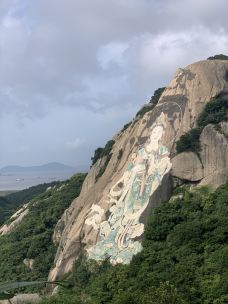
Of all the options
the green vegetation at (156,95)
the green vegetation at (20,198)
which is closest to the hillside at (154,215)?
the green vegetation at (156,95)

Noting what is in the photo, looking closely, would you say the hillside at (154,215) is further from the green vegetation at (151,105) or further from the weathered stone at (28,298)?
the weathered stone at (28,298)

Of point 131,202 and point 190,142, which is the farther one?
point 190,142

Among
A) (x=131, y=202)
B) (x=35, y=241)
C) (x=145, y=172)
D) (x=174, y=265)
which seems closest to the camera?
(x=174, y=265)

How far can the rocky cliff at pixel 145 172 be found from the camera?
26597mm

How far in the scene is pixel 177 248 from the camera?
75.8ft

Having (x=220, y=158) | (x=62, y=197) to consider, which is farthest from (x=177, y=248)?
(x=62, y=197)

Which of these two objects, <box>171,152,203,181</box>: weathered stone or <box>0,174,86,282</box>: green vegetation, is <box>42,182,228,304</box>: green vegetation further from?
<box>0,174,86,282</box>: green vegetation

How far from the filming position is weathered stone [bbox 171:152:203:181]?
88.7 ft

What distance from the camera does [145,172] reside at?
27906 mm

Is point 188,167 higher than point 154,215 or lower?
higher

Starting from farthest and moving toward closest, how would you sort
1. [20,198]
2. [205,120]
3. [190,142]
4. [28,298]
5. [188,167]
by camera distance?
[20,198], [205,120], [190,142], [188,167], [28,298]

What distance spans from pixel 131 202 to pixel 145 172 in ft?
5.94

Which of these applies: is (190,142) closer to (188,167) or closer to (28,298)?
(188,167)

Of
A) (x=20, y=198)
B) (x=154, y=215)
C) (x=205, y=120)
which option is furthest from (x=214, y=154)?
(x=20, y=198)
